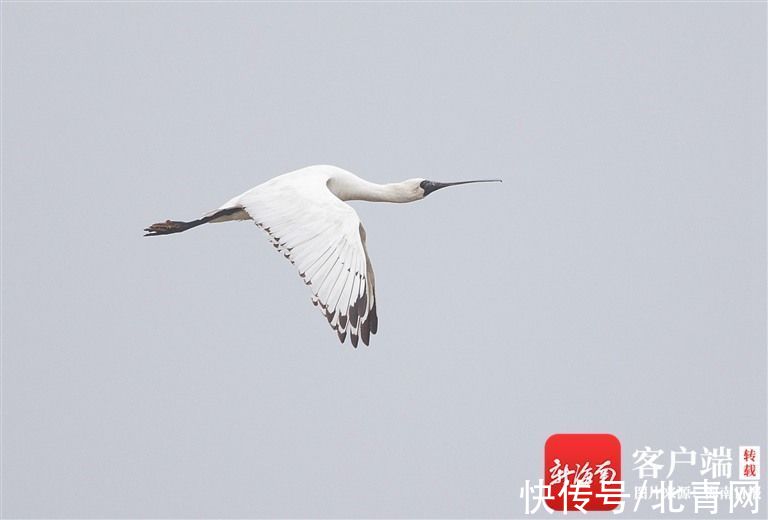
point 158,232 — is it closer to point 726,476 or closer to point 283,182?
point 283,182

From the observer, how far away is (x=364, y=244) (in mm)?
10898

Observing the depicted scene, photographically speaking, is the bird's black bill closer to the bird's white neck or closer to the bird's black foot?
the bird's white neck

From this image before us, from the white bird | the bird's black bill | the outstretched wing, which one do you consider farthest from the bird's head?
the outstretched wing

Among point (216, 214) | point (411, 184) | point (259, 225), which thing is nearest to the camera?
point (259, 225)

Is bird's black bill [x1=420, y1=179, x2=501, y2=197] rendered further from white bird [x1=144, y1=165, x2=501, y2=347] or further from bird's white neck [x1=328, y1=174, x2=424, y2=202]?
white bird [x1=144, y1=165, x2=501, y2=347]

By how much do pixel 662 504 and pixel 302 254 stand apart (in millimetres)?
3030

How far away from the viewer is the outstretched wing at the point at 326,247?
391 inches

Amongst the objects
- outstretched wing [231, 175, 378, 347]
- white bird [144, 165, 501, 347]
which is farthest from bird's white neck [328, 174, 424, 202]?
outstretched wing [231, 175, 378, 347]

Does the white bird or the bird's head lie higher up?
the bird's head

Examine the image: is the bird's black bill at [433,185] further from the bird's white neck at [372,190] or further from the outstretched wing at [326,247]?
the outstretched wing at [326,247]

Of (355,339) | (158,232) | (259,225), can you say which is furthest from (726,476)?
(158,232)

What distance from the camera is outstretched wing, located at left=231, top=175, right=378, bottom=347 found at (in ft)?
32.6

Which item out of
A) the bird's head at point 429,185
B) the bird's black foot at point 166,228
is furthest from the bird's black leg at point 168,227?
the bird's head at point 429,185

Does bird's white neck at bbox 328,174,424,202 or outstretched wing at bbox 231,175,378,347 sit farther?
bird's white neck at bbox 328,174,424,202
